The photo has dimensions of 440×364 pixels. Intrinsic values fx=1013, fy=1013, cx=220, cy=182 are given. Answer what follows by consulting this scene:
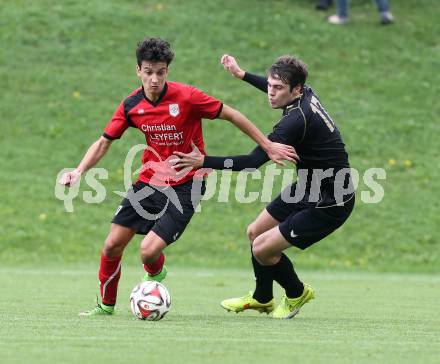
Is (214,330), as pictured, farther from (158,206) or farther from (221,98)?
(221,98)

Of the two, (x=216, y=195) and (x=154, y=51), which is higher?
(x=154, y=51)

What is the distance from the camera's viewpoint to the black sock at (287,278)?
360 inches

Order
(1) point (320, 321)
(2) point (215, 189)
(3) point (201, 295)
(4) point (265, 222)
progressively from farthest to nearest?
(2) point (215, 189)
(3) point (201, 295)
(4) point (265, 222)
(1) point (320, 321)

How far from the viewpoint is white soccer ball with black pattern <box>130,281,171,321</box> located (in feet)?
27.6

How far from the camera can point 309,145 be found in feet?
28.9

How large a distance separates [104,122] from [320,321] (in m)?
13.4

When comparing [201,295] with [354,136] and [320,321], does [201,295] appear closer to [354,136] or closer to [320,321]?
[320,321]

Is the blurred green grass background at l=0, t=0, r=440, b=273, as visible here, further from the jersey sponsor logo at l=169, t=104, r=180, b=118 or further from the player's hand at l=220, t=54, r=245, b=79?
the jersey sponsor logo at l=169, t=104, r=180, b=118

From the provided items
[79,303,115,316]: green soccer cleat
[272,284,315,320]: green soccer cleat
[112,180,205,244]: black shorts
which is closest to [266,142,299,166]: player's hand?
[112,180,205,244]: black shorts

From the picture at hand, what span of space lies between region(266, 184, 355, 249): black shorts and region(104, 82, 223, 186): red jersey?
0.99m

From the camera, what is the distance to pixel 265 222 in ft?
30.7

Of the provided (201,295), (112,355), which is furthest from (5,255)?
(112,355)

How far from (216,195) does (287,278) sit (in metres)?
10.2

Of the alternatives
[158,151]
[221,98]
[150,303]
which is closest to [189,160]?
[158,151]
